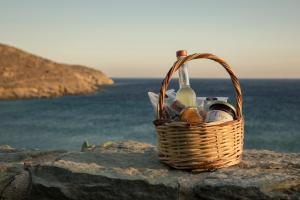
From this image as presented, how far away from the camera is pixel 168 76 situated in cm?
331

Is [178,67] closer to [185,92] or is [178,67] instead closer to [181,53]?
[181,53]

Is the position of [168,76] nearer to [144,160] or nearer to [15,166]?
[144,160]

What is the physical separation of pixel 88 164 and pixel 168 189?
34.6 inches

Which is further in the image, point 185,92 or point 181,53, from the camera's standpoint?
point 185,92

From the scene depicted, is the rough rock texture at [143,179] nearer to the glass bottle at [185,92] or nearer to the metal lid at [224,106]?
the metal lid at [224,106]

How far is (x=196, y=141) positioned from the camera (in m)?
3.20

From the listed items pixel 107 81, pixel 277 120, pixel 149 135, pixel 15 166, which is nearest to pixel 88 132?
pixel 149 135

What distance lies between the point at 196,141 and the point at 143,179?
53 centimetres

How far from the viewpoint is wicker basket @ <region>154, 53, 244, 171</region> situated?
3.19m

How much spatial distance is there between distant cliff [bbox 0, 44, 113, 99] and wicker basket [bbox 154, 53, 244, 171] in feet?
218

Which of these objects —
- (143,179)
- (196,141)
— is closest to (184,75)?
(196,141)

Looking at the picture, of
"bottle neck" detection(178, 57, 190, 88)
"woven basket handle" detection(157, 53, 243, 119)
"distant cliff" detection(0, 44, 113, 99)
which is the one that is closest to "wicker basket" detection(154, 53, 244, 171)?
"woven basket handle" detection(157, 53, 243, 119)

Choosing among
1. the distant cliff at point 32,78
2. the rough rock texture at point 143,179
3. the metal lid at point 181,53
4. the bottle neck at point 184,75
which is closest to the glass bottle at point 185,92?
the bottle neck at point 184,75

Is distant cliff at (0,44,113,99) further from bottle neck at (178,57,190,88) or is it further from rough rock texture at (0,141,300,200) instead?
bottle neck at (178,57,190,88)
